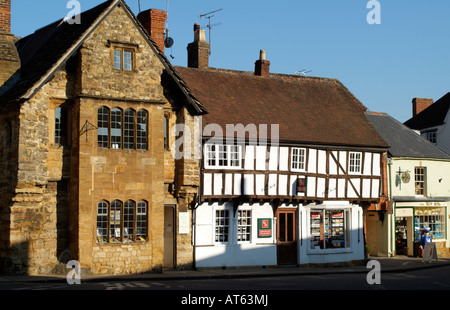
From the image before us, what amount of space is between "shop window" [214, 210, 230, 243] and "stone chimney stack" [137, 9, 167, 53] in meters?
7.62

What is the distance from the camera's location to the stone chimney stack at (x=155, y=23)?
27.8 metres

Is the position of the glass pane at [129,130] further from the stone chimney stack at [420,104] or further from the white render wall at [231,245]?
the stone chimney stack at [420,104]

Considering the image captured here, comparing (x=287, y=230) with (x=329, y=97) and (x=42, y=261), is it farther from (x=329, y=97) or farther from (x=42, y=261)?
(x=42, y=261)

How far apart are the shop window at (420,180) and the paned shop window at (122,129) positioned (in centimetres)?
1826

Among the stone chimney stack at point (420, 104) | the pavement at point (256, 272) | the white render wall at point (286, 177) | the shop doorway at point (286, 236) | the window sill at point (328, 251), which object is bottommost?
the pavement at point (256, 272)

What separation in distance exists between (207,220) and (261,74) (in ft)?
32.9

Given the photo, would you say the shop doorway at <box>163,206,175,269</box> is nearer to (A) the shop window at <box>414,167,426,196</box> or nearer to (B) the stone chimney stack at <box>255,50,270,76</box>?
(B) the stone chimney stack at <box>255,50,270,76</box>

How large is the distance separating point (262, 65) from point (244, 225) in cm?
955

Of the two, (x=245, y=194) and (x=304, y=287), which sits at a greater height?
(x=245, y=194)

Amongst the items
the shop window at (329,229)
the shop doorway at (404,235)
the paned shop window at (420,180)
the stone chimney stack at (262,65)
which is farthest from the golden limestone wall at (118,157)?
the paned shop window at (420,180)

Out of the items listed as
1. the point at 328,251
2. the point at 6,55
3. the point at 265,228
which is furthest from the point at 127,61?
the point at 328,251

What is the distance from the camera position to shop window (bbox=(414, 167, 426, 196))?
36750 mm

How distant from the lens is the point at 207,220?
27.2m
